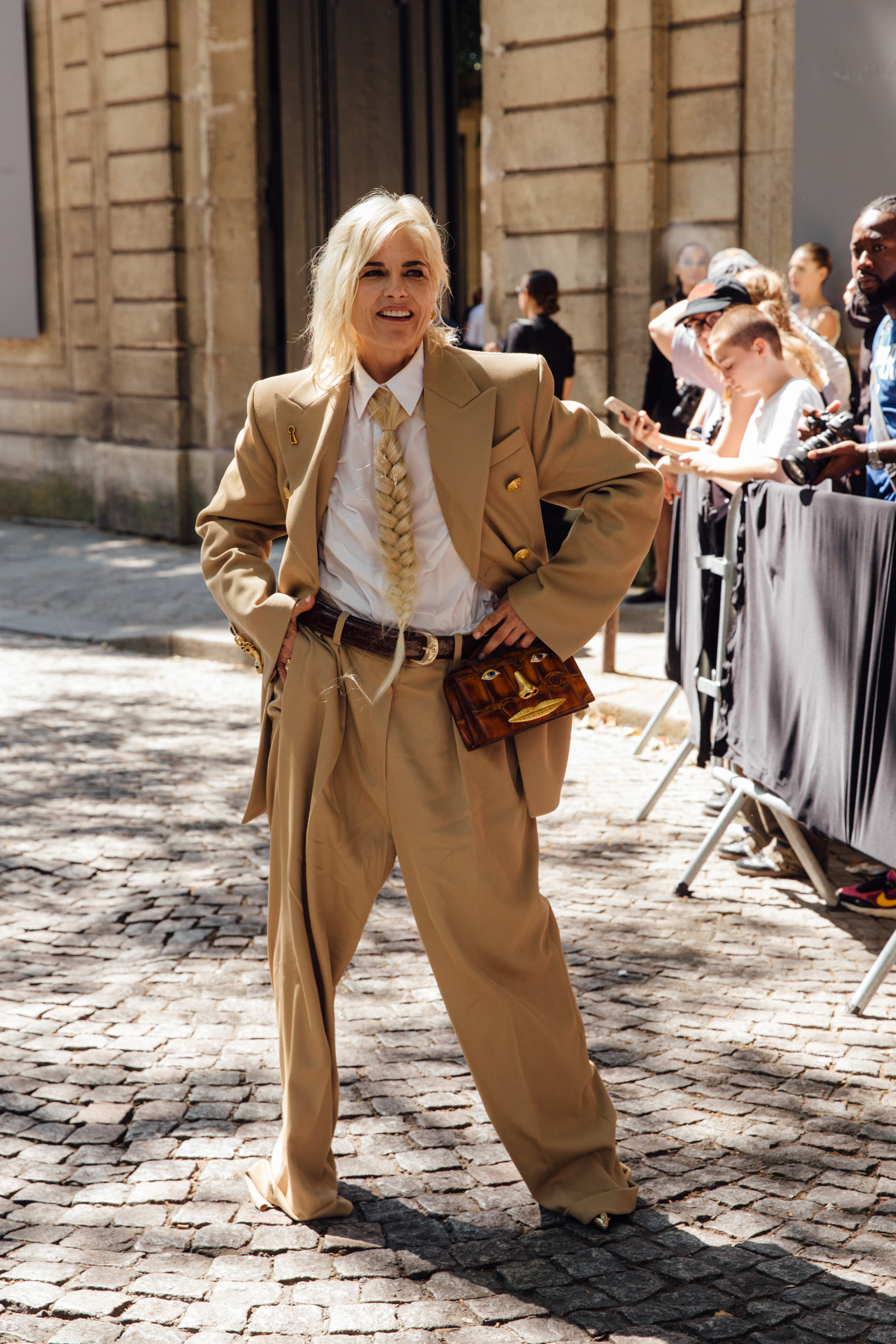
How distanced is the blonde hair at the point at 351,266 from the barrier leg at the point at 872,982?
208cm

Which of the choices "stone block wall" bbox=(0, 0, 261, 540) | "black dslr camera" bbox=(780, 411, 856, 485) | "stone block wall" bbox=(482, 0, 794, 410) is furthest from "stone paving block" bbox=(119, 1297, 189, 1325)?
"stone block wall" bbox=(0, 0, 261, 540)

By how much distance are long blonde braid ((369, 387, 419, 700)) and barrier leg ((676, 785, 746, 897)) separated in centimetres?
230

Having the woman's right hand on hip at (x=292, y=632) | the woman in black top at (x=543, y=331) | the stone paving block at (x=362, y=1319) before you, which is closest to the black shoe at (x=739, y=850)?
the woman's right hand on hip at (x=292, y=632)

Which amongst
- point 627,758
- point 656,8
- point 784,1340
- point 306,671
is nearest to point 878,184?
point 656,8

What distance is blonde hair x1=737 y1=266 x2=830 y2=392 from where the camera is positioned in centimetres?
525

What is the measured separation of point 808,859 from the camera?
4.81m

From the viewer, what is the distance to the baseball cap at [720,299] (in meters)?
5.63

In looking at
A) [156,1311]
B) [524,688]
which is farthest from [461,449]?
[156,1311]

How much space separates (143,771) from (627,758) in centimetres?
213

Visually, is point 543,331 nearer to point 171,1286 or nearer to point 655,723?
point 655,723

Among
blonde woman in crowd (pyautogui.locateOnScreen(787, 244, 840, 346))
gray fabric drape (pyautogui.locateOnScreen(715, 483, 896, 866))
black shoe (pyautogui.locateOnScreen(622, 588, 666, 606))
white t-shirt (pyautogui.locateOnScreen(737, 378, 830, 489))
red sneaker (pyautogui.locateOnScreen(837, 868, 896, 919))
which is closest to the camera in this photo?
gray fabric drape (pyautogui.locateOnScreen(715, 483, 896, 866))

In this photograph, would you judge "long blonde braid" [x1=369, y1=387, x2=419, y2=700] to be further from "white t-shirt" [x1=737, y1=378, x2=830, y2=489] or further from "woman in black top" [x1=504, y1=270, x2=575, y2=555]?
"woman in black top" [x1=504, y1=270, x2=575, y2=555]

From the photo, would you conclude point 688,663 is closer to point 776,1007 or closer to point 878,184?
point 776,1007

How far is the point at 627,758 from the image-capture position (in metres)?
6.59
